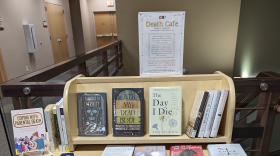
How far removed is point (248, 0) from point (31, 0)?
571 cm

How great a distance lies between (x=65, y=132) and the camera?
0.99m

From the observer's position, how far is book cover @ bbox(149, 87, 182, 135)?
40.0 inches

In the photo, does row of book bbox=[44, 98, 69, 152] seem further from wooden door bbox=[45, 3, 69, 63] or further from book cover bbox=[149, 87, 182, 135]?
wooden door bbox=[45, 3, 69, 63]

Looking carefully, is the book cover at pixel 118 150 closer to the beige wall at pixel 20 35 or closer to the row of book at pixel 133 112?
the row of book at pixel 133 112

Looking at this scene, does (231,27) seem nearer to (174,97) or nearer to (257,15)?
(257,15)

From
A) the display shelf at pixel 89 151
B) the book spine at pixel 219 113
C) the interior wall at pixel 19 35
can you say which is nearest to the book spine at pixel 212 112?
the book spine at pixel 219 113

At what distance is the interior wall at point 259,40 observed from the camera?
407 centimetres

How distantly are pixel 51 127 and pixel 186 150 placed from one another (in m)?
0.77

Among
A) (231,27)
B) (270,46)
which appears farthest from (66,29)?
(270,46)

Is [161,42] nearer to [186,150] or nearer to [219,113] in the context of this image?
[219,113]

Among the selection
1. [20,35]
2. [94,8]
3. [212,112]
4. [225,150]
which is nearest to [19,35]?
[20,35]

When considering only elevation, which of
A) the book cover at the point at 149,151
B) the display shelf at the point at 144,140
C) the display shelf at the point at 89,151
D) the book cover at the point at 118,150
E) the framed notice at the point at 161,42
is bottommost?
the display shelf at the point at 89,151

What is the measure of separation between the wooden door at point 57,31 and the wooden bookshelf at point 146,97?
4900 mm

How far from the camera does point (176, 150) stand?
984 mm
